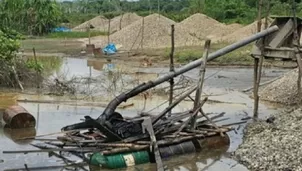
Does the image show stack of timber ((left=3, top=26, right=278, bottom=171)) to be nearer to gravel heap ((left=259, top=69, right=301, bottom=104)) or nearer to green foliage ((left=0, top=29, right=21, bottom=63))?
gravel heap ((left=259, top=69, right=301, bottom=104))

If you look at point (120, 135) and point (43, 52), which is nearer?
point (120, 135)

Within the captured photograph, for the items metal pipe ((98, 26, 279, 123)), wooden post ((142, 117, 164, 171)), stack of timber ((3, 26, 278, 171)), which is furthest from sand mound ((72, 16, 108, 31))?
wooden post ((142, 117, 164, 171))

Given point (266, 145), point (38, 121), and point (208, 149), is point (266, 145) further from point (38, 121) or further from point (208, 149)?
point (38, 121)

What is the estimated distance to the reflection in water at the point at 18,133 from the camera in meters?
15.5

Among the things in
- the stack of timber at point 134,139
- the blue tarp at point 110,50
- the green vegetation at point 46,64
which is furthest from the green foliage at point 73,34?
the stack of timber at point 134,139

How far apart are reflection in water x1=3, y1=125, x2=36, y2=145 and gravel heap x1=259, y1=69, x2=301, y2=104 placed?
912 centimetres

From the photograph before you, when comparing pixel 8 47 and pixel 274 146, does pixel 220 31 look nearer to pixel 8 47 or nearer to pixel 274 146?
pixel 8 47

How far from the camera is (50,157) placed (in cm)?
1318

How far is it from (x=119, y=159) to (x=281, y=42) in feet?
24.8

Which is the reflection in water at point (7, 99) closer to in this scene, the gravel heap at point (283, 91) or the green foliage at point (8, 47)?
the green foliage at point (8, 47)

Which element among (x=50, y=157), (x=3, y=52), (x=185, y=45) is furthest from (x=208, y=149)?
(x=185, y=45)

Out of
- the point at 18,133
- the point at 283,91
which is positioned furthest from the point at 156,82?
the point at 283,91

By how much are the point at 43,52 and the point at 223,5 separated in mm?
27961

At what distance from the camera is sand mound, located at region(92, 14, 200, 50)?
4522cm
